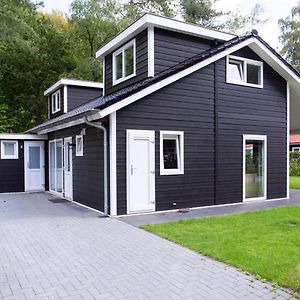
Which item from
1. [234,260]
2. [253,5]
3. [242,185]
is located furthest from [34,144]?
[253,5]

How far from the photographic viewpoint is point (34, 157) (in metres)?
15.1

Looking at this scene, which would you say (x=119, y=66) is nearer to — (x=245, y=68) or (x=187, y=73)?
(x=187, y=73)

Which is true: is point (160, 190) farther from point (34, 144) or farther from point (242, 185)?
point (34, 144)

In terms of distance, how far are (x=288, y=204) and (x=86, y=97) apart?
10.7m

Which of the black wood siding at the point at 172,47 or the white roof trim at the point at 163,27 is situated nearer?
the white roof trim at the point at 163,27

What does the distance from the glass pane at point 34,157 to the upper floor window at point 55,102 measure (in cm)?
324

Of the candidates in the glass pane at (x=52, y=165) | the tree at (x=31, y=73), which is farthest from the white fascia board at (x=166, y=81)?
the tree at (x=31, y=73)

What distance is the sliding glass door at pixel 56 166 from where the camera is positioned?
13228mm

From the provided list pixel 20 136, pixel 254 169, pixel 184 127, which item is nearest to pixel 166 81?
pixel 184 127

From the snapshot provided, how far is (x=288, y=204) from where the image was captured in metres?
10.7

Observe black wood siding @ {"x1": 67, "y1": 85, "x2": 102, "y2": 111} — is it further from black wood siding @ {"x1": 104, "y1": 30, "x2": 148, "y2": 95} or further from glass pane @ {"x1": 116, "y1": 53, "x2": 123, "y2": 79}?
black wood siding @ {"x1": 104, "y1": 30, "x2": 148, "y2": 95}

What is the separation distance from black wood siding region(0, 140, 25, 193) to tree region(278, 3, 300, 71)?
25158mm

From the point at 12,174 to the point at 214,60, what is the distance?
9629 millimetres

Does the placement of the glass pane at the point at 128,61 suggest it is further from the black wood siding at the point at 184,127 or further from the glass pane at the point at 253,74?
the glass pane at the point at 253,74
